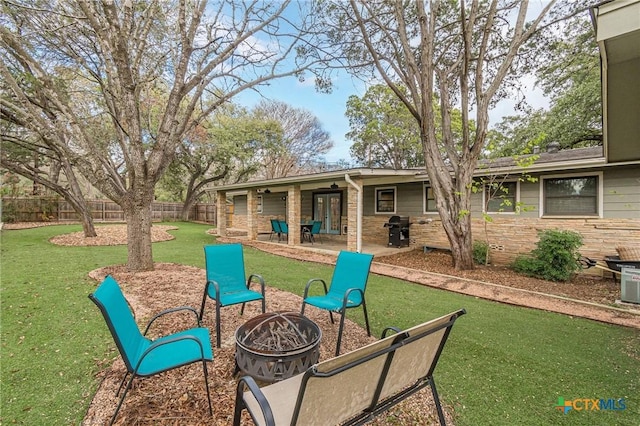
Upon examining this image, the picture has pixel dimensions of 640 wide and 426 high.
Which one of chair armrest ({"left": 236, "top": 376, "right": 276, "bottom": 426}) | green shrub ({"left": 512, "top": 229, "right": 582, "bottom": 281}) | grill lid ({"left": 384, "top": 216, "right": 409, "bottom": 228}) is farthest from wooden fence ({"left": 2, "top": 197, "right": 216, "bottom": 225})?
A: green shrub ({"left": 512, "top": 229, "right": 582, "bottom": 281})

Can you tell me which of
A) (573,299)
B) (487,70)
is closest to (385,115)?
(487,70)

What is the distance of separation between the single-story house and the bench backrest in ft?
8.06

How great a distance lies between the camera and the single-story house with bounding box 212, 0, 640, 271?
2.88m

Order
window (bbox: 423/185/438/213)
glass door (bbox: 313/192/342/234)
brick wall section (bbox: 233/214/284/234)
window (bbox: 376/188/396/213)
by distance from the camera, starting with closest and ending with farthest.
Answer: window (bbox: 423/185/438/213), window (bbox: 376/188/396/213), glass door (bbox: 313/192/342/234), brick wall section (bbox: 233/214/284/234)

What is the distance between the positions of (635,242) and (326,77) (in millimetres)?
8695

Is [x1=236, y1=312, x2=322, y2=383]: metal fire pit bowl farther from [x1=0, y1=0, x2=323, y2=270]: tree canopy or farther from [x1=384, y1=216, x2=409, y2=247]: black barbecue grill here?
[x1=384, y1=216, x2=409, y2=247]: black barbecue grill

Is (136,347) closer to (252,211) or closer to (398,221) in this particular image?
(398,221)

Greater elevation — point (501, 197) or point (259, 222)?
point (501, 197)

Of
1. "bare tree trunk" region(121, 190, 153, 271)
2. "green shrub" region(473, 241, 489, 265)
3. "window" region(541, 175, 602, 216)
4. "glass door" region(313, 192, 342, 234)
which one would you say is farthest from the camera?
"glass door" region(313, 192, 342, 234)

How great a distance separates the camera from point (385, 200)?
38.7ft

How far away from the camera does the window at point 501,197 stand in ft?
28.1

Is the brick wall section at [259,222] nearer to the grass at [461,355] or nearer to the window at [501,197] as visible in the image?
the window at [501,197]

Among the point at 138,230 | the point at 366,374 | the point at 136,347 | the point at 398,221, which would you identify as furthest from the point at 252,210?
the point at 366,374

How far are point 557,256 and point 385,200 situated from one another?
5.96m
